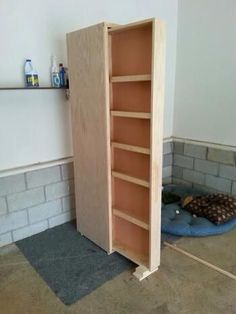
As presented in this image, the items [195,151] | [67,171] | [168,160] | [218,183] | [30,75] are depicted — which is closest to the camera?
[30,75]

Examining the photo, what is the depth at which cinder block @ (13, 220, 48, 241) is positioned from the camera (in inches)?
96.3

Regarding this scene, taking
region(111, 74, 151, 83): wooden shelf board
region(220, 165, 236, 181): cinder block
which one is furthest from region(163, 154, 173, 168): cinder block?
region(111, 74, 151, 83): wooden shelf board

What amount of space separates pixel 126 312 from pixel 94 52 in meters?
1.76

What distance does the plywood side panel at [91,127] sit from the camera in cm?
191

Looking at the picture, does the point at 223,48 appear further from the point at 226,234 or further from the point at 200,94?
the point at 226,234

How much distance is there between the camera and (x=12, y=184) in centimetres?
233

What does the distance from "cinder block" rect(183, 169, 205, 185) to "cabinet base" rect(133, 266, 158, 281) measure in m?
1.63

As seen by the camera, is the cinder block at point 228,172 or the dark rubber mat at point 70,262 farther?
the cinder block at point 228,172

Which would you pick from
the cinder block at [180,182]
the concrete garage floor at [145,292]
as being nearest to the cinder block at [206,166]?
the cinder block at [180,182]

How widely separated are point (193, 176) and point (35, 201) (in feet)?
6.49

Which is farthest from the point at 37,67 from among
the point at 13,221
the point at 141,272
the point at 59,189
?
the point at 141,272

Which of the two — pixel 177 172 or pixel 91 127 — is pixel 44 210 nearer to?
pixel 91 127

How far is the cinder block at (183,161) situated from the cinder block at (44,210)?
5.58ft

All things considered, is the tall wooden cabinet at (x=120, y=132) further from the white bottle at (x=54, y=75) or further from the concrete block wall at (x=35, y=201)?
the concrete block wall at (x=35, y=201)
